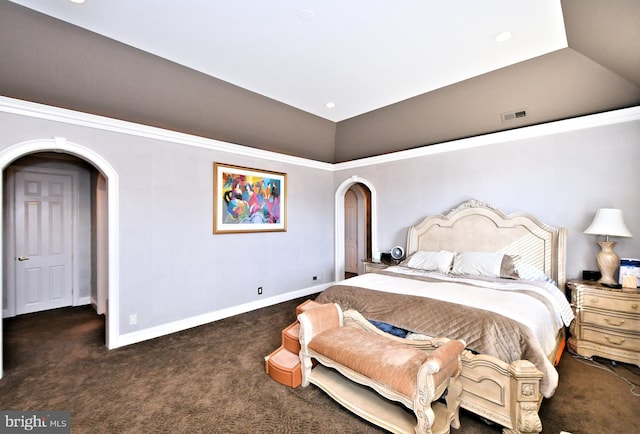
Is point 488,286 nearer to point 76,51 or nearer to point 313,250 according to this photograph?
point 313,250

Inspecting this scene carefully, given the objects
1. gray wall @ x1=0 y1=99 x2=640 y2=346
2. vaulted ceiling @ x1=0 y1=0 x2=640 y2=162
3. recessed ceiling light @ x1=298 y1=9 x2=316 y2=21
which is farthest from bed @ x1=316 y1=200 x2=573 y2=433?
recessed ceiling light @ x1=298 y1=9 x2=316 y2=21

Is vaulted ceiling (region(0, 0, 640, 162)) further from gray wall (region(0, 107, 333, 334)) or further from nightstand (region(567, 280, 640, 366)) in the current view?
nightstand (region(567, 280, 640, 366))

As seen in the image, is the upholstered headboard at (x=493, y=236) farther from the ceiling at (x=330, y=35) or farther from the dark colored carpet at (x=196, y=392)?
the ceiling at (x=330, y=35)

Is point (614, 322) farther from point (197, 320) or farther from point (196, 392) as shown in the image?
point (197, 320)

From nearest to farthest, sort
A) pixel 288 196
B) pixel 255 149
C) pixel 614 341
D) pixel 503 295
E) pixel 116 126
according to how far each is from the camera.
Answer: pixel 503 295, pixel 614 341, pixel 116 126, pixel 255 149, pixel 288 196

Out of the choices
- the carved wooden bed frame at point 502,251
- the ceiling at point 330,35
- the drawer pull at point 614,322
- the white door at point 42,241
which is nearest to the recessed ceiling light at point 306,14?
the ceiling at point 330,35

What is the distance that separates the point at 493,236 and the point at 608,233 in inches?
43.6

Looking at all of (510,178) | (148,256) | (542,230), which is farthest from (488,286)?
(148,256)

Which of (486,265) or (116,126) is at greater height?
(116,126)

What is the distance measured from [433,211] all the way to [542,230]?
1411mm

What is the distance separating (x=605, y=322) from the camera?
285 centimetres

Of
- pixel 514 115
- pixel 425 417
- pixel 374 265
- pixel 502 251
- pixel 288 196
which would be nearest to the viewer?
pixel 425 417

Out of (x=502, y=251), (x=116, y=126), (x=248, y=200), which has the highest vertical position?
(x=116, y=126)

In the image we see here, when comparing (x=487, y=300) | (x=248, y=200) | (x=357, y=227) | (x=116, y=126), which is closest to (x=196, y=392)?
(x=487, y=300)
